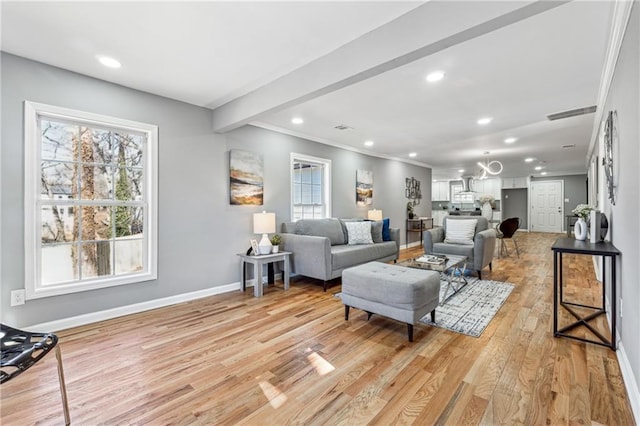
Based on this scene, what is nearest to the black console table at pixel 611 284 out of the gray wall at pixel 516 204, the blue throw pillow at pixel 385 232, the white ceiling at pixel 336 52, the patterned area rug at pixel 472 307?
the patterned area rug at pixel 472 307

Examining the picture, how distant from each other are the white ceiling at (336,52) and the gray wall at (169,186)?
0.22 meters

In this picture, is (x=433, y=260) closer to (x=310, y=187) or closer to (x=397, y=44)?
(x=397, y=44)

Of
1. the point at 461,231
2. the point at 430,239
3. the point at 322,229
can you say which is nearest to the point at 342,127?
the point at 322,229

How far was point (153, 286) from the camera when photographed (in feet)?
10.8

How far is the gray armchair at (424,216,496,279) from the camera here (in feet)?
14.3

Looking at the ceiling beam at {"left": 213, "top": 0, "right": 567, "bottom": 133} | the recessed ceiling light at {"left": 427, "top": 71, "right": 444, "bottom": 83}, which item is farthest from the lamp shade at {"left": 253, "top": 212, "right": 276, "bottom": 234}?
the recessed ceiling light at {"left": 427, "top": 71, "right": 444, "bottom": 83}

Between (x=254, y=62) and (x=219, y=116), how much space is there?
129 centimetres

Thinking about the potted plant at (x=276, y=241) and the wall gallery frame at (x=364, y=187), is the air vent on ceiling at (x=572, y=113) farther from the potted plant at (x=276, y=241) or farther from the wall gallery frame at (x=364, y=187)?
the potted plant at (x=276, y=241)

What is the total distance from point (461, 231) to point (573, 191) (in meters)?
9.08

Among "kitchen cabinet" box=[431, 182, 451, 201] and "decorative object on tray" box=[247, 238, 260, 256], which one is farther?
"kitchen cabinet" box=[431, 182, 451, 201]

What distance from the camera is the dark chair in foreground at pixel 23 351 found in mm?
1309

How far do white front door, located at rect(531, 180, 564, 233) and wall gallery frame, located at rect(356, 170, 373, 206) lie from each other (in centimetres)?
865

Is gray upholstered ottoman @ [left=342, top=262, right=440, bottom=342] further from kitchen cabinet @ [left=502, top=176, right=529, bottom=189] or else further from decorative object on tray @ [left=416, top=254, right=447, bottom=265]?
kitchen cabinet @ [left=502, top=176, right=529, bottom=189]

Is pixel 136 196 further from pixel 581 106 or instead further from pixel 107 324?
pixel 581 106
